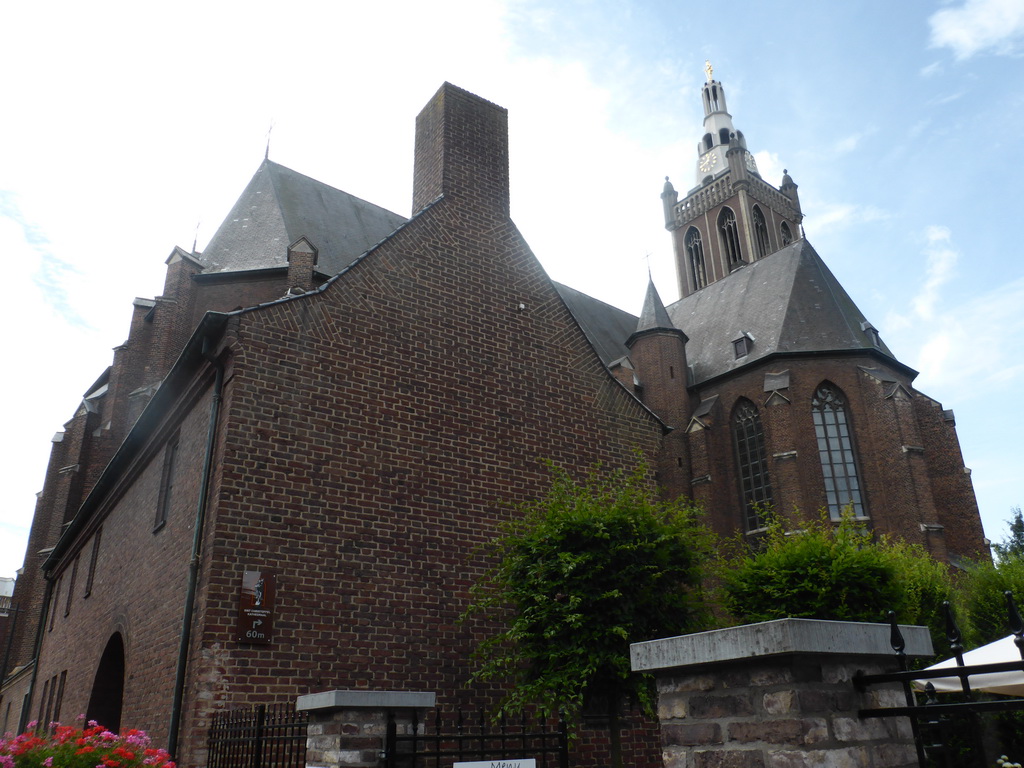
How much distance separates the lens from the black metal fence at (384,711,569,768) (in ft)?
16.8

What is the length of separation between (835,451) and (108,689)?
68.4 feet

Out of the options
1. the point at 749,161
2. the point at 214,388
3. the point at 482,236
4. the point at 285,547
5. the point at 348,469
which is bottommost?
the point at 285,547

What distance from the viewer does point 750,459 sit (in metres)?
26.3

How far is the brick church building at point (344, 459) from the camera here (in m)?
9.75

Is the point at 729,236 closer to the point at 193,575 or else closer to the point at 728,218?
the point at 728,218

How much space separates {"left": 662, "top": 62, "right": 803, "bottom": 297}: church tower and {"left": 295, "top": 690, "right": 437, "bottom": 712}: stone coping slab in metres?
42.2

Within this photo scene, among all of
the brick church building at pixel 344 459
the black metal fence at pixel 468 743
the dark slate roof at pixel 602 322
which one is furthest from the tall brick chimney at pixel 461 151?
the dark slate roof at pixel 602 322

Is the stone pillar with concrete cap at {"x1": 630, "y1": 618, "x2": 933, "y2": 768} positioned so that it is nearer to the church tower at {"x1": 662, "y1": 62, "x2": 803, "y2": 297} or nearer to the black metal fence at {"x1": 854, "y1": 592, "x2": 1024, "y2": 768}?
the black metal fence at {"x1": 854, "y1": 592, "x2": 1024, "y2": 768}

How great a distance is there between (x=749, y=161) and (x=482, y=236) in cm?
4078

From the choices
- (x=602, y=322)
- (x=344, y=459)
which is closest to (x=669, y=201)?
(x=602, y=322)

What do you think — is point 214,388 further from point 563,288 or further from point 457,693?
point 563,288

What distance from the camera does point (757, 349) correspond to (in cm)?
2734

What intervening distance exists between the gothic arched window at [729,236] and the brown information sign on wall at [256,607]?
132ft

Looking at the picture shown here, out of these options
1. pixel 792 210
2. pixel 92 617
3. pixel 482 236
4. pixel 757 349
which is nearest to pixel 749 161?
pixel 792 210
